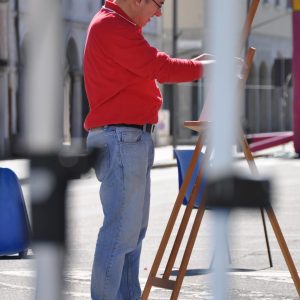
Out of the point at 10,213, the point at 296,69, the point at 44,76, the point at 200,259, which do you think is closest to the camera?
the point at 44,76

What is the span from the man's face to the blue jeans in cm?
41

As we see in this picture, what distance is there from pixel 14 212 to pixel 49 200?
3574mm

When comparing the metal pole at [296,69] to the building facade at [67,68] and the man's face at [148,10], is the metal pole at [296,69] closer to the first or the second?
the man's face at [148,10]

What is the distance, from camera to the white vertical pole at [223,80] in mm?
1292

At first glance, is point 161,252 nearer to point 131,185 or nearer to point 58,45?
point 131,185

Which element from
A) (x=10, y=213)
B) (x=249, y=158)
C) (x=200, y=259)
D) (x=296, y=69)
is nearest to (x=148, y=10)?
(x=249, y=158)

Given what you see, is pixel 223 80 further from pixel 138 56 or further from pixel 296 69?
pixel 296 69

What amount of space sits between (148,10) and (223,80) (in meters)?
3.00

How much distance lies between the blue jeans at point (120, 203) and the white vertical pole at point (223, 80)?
10.2 ft

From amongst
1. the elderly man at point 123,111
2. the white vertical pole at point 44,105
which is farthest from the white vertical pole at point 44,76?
the elderly man at point 123,111

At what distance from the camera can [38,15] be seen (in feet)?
4.19

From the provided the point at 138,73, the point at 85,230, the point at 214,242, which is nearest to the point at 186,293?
the point at 138,73

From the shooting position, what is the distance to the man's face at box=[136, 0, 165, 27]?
13.7 feet

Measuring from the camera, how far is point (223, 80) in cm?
130
